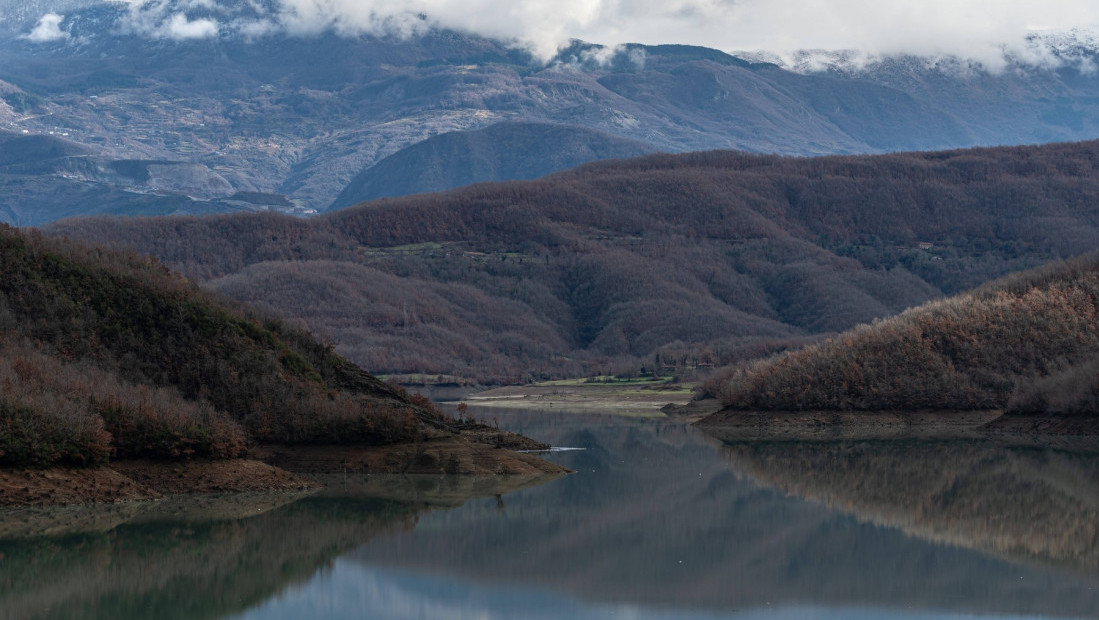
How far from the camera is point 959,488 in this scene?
53281 millimetres

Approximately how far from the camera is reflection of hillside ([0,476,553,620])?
32438 mm

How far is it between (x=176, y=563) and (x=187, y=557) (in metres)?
0.67

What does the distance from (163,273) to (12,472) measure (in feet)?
57.9

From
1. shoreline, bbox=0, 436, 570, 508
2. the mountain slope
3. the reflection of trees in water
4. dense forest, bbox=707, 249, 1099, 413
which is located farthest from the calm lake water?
dense forest, bbox=707, 249, 1099, 413

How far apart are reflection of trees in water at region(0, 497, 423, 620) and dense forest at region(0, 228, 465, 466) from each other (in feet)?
21.0

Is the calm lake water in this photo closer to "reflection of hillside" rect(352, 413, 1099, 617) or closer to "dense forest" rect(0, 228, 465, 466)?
"reflection of hillside" rect(352, 413, 1099, 617)

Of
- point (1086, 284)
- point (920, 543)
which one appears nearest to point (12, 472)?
→ point (920, 543)

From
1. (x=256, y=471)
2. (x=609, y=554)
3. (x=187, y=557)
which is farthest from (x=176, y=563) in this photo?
(x=256, y=471)

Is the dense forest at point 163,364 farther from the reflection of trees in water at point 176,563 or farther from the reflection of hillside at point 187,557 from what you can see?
the reflection of trees in water at point 176,563

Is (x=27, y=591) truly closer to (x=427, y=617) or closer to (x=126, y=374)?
(x=427, y=617)

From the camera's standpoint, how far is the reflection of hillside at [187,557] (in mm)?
32438

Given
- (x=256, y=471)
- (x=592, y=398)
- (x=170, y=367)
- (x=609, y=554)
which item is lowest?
(x=592, y=398)

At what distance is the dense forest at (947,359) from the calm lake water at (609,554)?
28232 millimetres

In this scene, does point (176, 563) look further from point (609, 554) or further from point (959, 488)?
point (959, 488)
